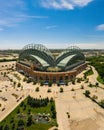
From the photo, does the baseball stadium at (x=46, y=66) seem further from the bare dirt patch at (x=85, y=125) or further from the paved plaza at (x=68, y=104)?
the bare dirt patch at (x=85, y=125)

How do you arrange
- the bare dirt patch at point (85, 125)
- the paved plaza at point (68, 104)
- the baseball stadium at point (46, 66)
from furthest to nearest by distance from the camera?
the baseball stadium at point (46, 66) < the paved plaza at point (68, 104) < the bare dirt patch at point (85, 125)

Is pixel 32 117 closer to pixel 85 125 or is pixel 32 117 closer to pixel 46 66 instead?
pixel 85 125

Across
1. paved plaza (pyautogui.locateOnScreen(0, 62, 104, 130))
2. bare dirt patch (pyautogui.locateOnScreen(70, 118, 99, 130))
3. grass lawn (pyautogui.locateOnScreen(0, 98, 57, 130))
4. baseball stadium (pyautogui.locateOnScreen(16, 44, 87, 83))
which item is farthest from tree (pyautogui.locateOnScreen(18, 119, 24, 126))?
baseball stadium (pyautogui.locateOnScreen(16, 44, 87, 83))

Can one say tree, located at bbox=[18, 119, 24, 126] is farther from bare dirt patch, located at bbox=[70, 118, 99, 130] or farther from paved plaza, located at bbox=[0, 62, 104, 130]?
bare dirt patch, located at bbox=[70, 118, 99, 130]

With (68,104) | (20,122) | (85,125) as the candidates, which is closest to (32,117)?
(20,122)

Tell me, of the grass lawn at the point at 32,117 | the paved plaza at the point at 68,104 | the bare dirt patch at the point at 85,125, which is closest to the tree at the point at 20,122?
the grass lawn at the point at 32,117

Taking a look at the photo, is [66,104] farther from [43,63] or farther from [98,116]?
[43,63]

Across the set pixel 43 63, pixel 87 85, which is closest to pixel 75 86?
A: pixel 87 85
